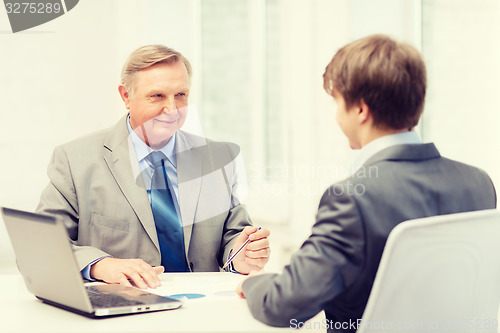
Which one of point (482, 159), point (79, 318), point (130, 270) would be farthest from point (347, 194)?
point (482, 159)

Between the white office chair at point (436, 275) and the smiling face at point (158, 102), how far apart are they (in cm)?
125

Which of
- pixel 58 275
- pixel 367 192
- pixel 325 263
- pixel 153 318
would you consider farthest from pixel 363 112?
pixel 58 275

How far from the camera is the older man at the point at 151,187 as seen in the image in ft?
6.66

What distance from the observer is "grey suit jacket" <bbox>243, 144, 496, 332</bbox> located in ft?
3.73

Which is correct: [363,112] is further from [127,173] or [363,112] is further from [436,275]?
[127,173]

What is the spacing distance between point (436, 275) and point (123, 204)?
1213 millimetres

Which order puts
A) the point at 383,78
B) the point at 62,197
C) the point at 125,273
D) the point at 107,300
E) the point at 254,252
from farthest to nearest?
the point at 62,197, the point at 254,252, the point at 125,273, the point at 107,300, the point at 383,78

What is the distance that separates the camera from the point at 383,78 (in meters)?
1.23

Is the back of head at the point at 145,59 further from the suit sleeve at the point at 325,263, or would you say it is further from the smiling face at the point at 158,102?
the suit sleeve at the point at 325,263

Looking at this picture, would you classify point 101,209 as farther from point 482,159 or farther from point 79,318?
point 482,159

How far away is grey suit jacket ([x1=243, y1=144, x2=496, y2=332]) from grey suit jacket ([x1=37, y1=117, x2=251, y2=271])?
2.79 feet

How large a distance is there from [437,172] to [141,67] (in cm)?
128

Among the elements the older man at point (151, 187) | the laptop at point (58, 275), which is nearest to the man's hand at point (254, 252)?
the older man at point (151, 187)

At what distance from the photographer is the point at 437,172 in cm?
125
